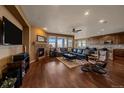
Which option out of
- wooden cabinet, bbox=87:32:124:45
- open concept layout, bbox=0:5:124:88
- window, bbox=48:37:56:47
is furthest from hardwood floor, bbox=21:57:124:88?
window, bbox=48:37:56:47

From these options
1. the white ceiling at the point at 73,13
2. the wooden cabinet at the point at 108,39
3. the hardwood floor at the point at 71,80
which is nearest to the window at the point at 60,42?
the wooden cabinet at the point at 108,39

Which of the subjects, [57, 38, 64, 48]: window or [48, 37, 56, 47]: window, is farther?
[57, 38, 64, 48]: window

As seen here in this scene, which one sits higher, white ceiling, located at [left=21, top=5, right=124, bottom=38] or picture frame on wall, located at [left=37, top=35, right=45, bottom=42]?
white ceiling, located at [left=21, top=5, right=124, bottom=38]

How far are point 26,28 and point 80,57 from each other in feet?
13.9

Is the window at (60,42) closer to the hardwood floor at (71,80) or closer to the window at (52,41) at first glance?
the window at (52,41)

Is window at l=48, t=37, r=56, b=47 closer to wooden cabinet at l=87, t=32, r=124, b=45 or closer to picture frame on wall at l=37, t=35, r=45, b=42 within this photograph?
picture frame on wall at l=37, t=35, r=45, b=42

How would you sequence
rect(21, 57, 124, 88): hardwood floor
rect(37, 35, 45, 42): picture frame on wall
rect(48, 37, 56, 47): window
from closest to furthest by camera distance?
1. rect(21, 57, 124, 88): hardwood floor
2. rect(37, 35, 45, 42): picture frame on wall
3. rect(48, 37, 56, 47): window

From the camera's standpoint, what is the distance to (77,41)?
1472 centimetres

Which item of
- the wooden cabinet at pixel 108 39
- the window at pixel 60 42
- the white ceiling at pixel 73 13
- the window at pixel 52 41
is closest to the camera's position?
the white ceiling at pixel 73 13

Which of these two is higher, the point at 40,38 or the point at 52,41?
the point at 40,38

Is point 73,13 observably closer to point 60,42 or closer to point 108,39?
point 108,39

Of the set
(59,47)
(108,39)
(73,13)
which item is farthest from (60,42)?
(73,13)

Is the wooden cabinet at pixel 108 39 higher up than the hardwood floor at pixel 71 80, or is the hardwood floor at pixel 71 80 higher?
the wooden cabinet at pixel 108 39

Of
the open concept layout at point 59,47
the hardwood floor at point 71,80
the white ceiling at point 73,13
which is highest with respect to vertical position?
the white ceiling at point 73,13
